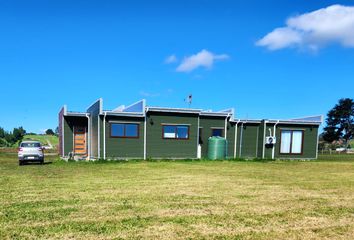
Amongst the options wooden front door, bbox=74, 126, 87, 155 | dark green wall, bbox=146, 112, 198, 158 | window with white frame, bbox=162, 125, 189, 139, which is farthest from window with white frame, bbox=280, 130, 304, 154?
wooden front door, bbox=74, 126, 87, 155

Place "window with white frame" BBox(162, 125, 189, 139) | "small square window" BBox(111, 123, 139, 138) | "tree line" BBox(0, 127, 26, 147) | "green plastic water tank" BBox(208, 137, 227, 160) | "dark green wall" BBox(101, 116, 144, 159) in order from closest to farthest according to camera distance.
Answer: "dark green wall" BBox(101, 116, 144, 159) → "small square window" BBox(111, 123, 139, 138) → "window with white frame" BBox(162, 125, 189, 139) → "green plastic water tank" BBox(208, 137, 227, 160) → "tree line" BBox(0, 127, 26, 147)

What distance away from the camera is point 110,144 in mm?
19109

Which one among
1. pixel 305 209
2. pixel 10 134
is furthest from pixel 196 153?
pixel 10 134

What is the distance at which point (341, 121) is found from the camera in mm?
68188

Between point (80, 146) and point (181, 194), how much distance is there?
1732 cm

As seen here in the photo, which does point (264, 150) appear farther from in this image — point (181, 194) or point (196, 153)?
point (181, 194)

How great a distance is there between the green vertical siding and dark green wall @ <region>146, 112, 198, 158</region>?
6932 mm

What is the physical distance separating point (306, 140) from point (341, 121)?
5202 cm

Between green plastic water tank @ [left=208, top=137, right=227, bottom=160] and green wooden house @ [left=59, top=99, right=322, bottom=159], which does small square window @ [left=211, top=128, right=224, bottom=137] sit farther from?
green plastic water tank @ [left=208, top=137, right=227, bottom=160]

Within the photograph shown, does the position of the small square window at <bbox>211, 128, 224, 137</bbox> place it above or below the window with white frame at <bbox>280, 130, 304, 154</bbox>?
above

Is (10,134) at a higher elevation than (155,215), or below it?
below

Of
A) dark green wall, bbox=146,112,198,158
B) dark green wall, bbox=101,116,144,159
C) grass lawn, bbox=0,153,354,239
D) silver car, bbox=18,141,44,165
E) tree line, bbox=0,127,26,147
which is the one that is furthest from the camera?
tree line, bbox=0,127,26,147

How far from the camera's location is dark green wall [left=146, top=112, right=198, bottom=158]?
1992 cm

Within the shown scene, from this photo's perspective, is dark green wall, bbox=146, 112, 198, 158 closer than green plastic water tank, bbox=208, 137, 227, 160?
Yes
